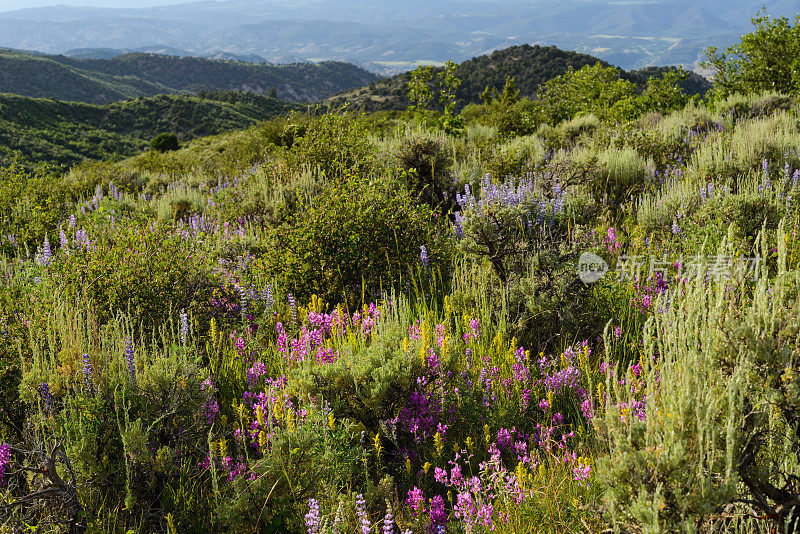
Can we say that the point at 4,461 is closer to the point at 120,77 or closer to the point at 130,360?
the point at 130,360

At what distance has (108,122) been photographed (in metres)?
Result: 79.2

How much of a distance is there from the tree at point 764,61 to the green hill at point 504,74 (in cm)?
6948

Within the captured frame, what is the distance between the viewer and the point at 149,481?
2.38 m

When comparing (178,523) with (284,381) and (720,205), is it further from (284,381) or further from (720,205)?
(720,205)

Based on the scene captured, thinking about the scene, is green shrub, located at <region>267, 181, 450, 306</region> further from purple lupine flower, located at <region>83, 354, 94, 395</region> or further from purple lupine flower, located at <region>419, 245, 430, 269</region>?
purple lupine flower, located at <region>83, 354, 94, 395</region>

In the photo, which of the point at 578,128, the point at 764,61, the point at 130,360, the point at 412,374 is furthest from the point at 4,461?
the point at 764,61

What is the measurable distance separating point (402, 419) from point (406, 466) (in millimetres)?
344

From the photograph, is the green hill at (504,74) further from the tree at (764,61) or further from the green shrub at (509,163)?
the green shrub at (509,163)

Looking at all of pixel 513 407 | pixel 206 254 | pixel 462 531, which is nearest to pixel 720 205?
pixel 513 407

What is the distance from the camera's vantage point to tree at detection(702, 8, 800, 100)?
13781 mm

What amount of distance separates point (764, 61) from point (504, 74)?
257 feet

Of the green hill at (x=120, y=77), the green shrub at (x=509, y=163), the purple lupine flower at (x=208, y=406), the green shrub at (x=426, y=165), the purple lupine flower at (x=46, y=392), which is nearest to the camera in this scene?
the purple lupine flower at (x=46, y=392)

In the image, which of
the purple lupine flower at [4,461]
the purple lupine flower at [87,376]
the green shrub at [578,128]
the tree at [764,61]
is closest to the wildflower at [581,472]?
the purple lupine flower at [87,376]

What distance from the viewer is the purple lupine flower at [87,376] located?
8.53ft
